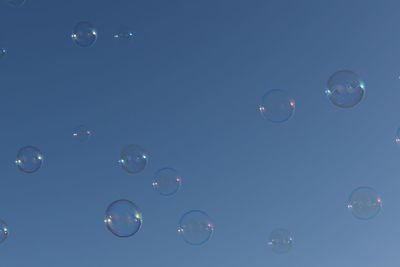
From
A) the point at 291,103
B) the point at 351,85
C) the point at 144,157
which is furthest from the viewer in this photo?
the point at 144,157

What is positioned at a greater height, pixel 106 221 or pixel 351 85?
pixel 351 85

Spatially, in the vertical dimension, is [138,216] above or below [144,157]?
below

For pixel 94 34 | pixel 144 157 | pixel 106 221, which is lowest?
pixel 106 221

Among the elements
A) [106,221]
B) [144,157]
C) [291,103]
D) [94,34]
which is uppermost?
[94,34]

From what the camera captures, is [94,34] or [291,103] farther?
[94,34]

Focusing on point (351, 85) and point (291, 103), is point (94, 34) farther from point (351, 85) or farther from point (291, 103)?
point (351, 85)

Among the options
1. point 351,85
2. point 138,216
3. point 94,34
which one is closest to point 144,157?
point 138,216

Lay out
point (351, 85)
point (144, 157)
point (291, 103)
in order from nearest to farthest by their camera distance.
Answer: point (351, 85) < point (291, 103) < point (144, 157)

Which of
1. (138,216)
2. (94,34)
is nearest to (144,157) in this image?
(138,216)

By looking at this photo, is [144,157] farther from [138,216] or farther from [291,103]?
[291,103]
